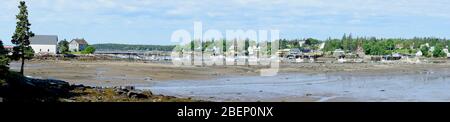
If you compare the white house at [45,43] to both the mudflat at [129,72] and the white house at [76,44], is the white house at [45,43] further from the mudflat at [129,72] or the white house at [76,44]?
the mudflat at [129,72]

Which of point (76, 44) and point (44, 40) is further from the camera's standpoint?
point (76, 44)

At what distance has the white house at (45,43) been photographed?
12475 centimetres

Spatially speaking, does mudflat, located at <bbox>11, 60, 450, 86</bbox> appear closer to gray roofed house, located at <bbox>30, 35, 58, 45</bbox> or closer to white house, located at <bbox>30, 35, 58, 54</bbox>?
white house, located at <bbox>30, 35, 58, 54</bbox>

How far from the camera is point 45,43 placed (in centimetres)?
12538

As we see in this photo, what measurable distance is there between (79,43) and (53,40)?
1086 inches

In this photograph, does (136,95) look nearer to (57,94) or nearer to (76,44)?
(57,94)

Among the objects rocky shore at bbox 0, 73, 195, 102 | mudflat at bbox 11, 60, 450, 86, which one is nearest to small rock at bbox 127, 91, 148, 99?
rocky shore at bbox 0, 73, 195, 102

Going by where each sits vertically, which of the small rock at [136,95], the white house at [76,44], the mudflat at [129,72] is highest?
the white house at [76,44]

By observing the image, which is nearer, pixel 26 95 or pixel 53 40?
pixel 26 95

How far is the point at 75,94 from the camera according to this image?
2323 centimetres

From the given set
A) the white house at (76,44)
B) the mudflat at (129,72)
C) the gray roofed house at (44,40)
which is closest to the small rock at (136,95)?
the mudflat at (129,72)

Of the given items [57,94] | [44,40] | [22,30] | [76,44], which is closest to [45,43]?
[44,40]
